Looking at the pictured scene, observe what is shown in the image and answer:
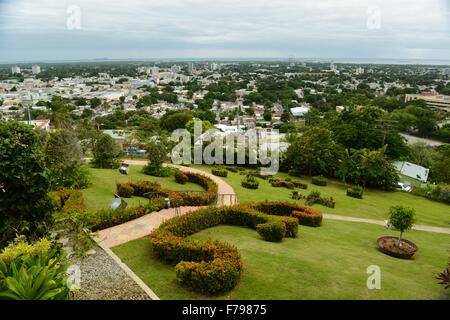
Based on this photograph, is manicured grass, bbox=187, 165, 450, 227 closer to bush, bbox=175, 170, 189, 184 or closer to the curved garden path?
bush, bbox=175, 170, 189, 184

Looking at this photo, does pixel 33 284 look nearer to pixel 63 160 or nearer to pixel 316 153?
pixel 63 160

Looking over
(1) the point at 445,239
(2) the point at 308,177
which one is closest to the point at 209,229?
(1) the point at 445,239

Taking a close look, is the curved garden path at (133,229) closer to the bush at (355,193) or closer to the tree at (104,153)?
the tree at (104,153)

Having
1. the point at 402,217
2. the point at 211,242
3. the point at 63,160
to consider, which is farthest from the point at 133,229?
the point at 402,217

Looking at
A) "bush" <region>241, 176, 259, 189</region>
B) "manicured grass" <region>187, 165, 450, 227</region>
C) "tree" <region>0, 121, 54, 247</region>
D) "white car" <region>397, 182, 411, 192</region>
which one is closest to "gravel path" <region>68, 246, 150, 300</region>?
"tree" <region>0, 121, 54, 247</region>

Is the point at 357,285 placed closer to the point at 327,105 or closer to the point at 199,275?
the point at 199,275
